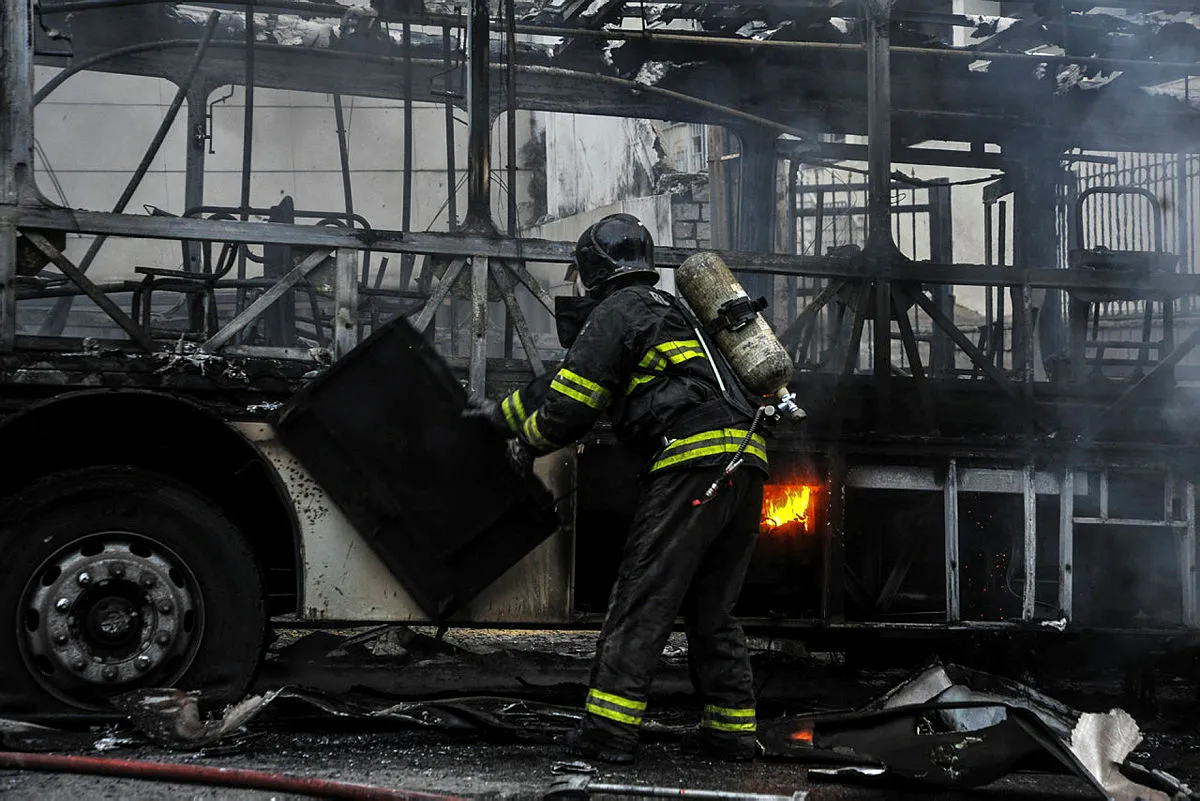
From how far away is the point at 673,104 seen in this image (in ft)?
30.2

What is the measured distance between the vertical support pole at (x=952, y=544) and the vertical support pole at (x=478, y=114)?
2347mm

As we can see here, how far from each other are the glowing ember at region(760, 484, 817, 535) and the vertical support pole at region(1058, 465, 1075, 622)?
1.21 metres

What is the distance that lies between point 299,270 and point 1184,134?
6881mm

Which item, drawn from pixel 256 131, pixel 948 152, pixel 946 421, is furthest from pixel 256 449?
pixel 256 131

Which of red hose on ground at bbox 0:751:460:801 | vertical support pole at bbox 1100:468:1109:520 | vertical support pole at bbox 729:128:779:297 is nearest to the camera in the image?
red hose on ground at bbox 0:751:460:801

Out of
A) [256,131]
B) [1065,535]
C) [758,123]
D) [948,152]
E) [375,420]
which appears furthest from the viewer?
[256,131]

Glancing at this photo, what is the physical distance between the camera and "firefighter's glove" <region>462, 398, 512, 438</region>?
454 cm

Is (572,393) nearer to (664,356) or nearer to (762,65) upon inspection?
(664,356)

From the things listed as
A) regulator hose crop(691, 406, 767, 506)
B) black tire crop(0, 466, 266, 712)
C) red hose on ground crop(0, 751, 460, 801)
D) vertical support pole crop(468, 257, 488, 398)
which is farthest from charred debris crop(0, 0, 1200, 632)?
red hose on ground crop(0, 751, 460, 801)

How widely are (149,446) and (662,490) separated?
201 centimetres

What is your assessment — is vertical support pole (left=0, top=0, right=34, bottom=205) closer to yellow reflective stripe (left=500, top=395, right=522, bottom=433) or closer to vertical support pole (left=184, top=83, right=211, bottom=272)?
yellow reflective stripe (left=500, top=395, right=522, bottom=433)

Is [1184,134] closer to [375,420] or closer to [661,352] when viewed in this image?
[661,352]

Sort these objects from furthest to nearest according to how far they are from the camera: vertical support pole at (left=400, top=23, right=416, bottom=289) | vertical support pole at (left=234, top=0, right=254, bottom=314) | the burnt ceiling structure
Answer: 1. the burnt ceiling structure
2. vertical support pole at (left=400, top=23, right=416, bottom=289)
3. vertical support pole at (left=234, top=0, right=254, bottom=314)

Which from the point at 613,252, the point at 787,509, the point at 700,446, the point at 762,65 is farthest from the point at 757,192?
the point at 700,446
